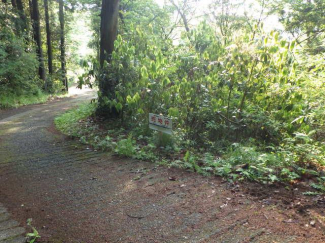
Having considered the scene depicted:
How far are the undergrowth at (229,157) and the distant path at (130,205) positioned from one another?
12.1 inches

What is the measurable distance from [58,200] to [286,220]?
9.36ft

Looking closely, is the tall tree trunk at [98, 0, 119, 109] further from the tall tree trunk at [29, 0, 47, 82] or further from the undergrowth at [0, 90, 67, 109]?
the tall tree trunk at [29, 0, 47, 82]

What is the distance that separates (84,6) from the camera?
823 inches

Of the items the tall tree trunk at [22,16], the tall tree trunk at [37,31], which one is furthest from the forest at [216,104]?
the tall tree trunk at [37,31]

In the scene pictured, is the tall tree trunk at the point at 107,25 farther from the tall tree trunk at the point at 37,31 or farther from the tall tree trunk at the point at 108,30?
the tall tree trunk at the point at 37,31

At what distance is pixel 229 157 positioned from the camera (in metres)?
5.00

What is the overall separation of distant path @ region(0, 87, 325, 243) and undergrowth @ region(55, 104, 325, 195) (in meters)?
0.31

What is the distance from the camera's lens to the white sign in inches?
208

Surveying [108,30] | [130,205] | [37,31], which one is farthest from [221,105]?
[37,31]

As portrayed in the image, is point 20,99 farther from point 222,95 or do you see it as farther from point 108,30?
point 222,95

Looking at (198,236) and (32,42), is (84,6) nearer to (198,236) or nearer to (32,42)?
(32,42)

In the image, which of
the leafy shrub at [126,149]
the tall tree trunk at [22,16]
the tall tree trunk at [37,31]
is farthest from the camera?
the tall tree trunk at [37,31]

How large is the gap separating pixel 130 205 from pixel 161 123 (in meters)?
2.22

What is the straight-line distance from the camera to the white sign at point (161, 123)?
529cm
